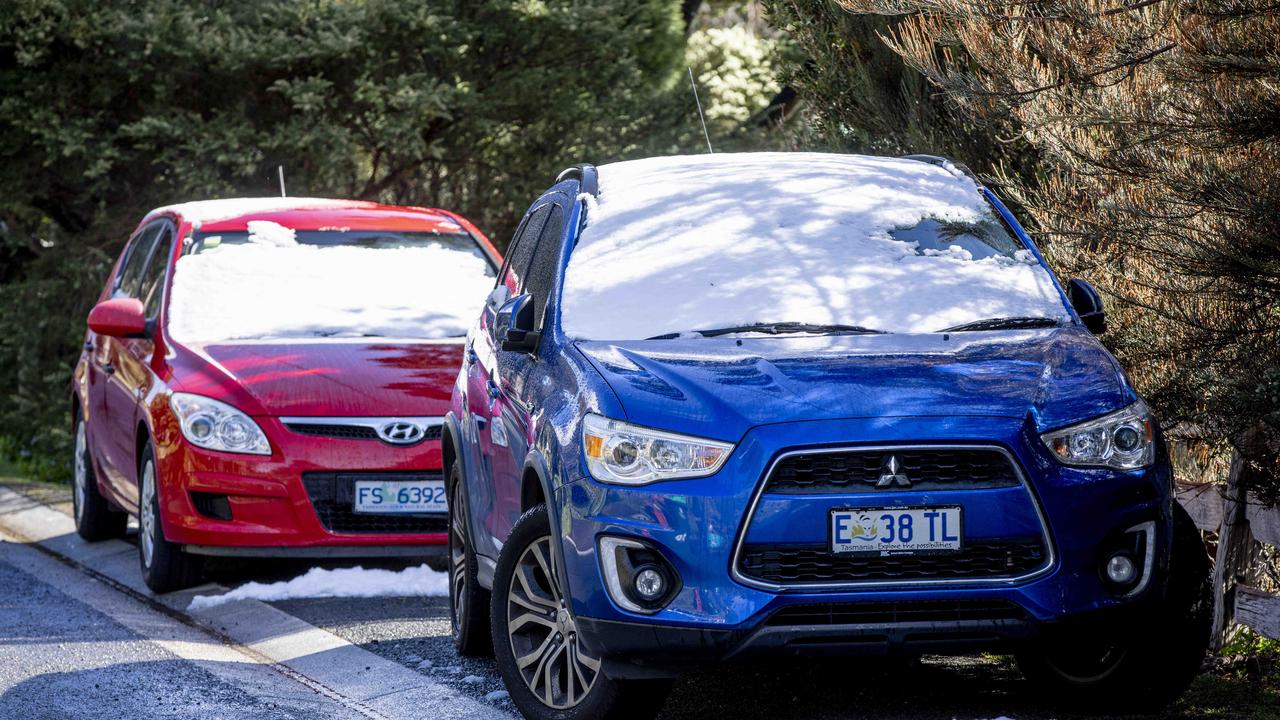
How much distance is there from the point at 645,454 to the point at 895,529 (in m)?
0.73

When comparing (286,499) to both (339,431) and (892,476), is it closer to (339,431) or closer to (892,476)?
(339,431)

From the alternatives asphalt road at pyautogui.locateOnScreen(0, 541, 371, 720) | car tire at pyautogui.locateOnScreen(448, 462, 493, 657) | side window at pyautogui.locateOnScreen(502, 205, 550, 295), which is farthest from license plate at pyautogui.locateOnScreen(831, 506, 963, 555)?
side window at pyautogui.locateOnScreen(502, 205, 550, 295)

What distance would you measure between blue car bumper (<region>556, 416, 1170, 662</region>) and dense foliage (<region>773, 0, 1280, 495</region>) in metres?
0.99

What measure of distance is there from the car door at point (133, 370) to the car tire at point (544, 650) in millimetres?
3735

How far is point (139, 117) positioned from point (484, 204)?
3151 mm

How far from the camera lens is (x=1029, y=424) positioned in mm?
5137

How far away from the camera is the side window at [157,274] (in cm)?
945

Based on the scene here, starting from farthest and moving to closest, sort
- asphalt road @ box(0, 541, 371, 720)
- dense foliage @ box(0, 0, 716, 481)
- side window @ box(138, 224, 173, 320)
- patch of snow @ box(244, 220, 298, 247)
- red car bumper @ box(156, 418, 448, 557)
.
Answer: dense foliage @ box(0, 0, 716, 481), patch of snow @ box(244, 220, 298, 247), side window @ box(138, 224, 173, 320), red car bumper @ box(156, 418, 448, 557), asphalt road @ box(0, 541, 371, 720)

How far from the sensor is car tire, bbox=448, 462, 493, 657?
6883 millimetres

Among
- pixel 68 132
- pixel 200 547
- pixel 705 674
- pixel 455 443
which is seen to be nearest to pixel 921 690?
pixel 705 674

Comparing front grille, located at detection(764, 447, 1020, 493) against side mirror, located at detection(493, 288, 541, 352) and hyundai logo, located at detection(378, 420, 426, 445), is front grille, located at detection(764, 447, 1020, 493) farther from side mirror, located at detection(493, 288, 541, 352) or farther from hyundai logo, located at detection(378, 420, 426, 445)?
hyundai logo, located at detection(378, 420, 426, 445)

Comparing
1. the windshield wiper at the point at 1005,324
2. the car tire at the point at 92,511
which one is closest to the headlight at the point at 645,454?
the windshield wiper at the point at 1005,324

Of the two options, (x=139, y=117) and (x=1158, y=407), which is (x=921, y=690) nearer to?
(x=1158, y=407)

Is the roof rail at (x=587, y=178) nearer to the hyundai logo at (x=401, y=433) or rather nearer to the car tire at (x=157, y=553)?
the hyundai logo at (x=401, y=433)
